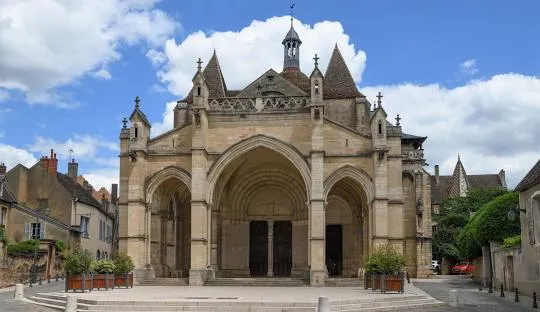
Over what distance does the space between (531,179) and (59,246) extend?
24939 millimetres

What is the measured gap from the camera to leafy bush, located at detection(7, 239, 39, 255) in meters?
30.6

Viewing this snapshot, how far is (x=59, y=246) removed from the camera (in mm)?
35250

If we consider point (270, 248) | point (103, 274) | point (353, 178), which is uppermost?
point (353, 178)

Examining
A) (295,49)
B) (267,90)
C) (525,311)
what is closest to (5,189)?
(267,90)

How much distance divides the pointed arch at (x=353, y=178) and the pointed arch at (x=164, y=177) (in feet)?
19.6

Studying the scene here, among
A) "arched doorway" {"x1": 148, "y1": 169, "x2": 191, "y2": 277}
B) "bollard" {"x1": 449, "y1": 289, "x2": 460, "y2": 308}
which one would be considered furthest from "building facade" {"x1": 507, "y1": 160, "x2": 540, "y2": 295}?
"arched doorway" {"x1": 148, "y1": 169, "x2": 191, "y2": 277}

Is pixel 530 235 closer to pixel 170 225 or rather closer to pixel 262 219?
pixel 262 219

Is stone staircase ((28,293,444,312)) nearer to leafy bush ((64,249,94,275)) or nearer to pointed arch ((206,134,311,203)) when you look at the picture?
leafy bush ((64,249,94,275))

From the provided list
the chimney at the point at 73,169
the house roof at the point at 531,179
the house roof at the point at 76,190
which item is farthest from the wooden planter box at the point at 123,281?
the chimney at the point at 73,169

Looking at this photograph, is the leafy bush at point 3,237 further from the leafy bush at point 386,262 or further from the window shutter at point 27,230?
the leafy bush at point 386,262

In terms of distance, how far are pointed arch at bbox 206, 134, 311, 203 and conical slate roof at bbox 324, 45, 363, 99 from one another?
7956 millimetres

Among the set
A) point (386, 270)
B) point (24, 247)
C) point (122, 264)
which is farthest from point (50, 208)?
point (386, 270)

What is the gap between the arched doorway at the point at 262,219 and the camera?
30.5 meters

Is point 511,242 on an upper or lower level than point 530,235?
lower
